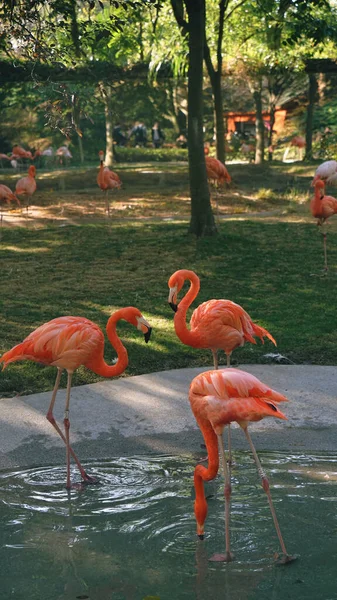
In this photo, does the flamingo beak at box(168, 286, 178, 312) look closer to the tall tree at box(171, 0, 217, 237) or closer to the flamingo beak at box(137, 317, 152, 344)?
the flamingo beak at box(137, 317, 152, 344)

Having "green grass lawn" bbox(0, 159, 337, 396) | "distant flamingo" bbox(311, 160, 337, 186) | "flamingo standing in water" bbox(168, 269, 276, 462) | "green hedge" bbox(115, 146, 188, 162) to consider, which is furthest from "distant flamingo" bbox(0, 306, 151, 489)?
"green hedge" bbox(115, 146, 188, 162)

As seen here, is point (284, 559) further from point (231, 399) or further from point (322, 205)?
point (322, 205)

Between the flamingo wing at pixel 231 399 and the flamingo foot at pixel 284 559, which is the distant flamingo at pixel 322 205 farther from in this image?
the flamingo foot at pixel 284 559

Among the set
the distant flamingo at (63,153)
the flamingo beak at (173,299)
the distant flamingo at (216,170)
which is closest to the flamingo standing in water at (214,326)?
the flamingo beak at (173,299)

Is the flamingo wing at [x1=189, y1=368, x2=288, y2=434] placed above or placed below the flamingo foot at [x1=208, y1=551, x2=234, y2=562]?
above

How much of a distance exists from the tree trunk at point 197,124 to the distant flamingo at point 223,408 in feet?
25.5

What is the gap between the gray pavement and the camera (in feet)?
18.3

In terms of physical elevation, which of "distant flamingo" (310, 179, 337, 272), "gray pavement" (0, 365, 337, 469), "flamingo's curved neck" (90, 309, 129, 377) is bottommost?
"gray pavement" (0, 365, 337, 469)

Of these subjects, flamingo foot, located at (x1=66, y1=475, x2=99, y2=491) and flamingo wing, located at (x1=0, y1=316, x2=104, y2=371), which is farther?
flamingo wing, located at (x1=0, y1=316, x2=104, y2=371)

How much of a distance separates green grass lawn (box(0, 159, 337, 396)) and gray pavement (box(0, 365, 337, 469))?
0.52 m

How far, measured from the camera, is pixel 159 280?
1034cm

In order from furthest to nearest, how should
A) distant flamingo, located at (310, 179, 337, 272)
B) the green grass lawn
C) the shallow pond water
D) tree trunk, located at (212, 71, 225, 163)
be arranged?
tree trunk, located at (212, 71, 225, 163) → distant flamingo, located at (310, 179, 337, 272) → the green grass lawn → the shallow pond water

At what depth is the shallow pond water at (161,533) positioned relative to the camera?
3.94 m

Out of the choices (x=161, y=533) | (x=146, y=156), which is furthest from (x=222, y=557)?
(x=146, y=156)
